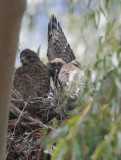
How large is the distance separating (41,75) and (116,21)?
110 inches

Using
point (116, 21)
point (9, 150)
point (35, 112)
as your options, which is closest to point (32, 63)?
point (35, 112)

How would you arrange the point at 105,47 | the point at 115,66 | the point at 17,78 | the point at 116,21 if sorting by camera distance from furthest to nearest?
1. the point at 17,78
2. the point at 116,21
3. the point at 105,47
4. the point at 115,66

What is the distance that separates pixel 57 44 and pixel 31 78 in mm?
1170

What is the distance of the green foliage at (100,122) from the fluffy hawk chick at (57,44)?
3663mm

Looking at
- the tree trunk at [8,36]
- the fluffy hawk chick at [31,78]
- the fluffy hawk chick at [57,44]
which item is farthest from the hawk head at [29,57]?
the tree trunk at [8,36]

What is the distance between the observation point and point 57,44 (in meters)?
5.70

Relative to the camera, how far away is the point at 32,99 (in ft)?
13.6

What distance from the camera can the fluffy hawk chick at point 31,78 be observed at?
14.7ft

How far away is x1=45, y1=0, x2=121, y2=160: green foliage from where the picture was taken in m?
1.58

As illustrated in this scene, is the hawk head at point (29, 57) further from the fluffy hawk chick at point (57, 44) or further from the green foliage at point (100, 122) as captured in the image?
the green foliage at point (100, 122)

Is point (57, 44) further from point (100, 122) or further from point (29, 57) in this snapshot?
point (100, 122)

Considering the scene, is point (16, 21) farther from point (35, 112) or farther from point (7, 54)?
point (35, 112)

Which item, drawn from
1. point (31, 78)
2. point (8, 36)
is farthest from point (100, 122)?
point (31, 78)

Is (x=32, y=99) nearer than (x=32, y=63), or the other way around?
(x=32, y=99)
